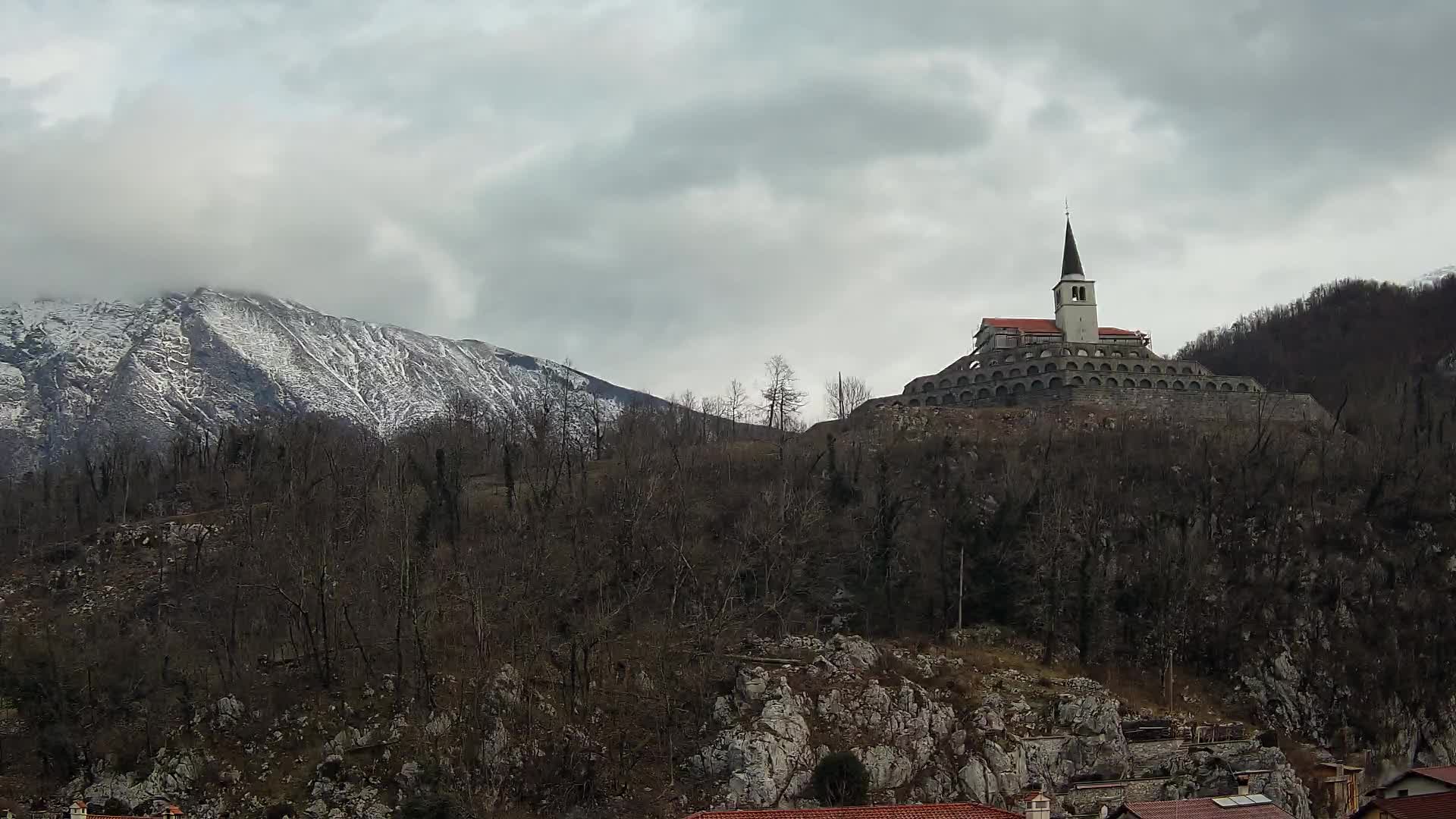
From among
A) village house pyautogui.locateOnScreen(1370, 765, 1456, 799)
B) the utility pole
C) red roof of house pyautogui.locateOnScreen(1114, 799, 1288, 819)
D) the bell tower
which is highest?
the bell tower

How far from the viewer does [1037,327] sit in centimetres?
10419

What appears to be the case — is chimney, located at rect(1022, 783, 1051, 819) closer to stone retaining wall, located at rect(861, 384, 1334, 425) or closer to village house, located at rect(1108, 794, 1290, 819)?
village house, located at rect(1108, 794, 1290, 819)

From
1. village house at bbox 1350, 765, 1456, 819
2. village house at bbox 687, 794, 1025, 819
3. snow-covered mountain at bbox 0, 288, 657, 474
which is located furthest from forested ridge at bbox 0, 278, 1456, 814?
snow-covered mountain at bbox 0, 288, 657, 474

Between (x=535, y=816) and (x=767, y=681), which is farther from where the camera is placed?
(x=767, y=681)

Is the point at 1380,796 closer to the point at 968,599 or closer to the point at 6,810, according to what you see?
the point at 968,599

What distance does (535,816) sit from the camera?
151 feet

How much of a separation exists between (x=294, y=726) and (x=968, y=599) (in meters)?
31.6

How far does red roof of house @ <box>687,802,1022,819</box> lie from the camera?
35.1 meters

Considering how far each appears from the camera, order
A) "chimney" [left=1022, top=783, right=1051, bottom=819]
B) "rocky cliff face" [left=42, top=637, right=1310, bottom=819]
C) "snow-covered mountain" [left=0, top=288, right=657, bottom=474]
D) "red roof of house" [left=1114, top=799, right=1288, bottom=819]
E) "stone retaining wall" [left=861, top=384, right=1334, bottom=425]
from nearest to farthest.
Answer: "red roof of house" [left=1114, top=799, right=1288, bottom=819] → "chimney" [left=1022, top=783, right=1051, bottom=819] → "rocky cliff face" [left=42, top=637, right=1310, bottom=819] → "stone retaining wall" [left=861, top=384, right=1334, bottom=425] → "snow-covered mountain" [left=0, top=288, right=657, bottom=474]

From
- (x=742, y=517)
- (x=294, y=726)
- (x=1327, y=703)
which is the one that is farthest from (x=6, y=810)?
(x=1327, y=703)

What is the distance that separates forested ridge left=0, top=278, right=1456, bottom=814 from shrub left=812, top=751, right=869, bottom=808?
17.6 ft

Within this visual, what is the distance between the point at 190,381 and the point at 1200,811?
6527 inches

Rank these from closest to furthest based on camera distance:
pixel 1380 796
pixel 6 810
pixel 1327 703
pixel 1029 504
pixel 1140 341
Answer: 1. pixel 1380 796
2. pixel 6 810
3. pixel 1327 703
4. pixel 1029 504
5. pixel 1140 341

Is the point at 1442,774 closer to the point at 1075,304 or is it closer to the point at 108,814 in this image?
the point at 108,814
